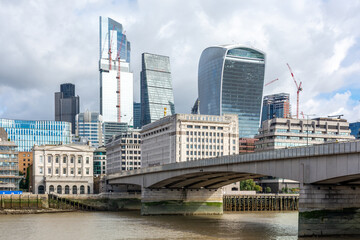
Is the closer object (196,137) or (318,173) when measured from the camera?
(318,173)

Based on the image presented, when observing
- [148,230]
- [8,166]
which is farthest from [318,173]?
[8,166]

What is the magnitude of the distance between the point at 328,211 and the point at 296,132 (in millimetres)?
115303

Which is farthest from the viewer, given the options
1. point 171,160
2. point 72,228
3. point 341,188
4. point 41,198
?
point 171,160

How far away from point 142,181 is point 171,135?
211 ft

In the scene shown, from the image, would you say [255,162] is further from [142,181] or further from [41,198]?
[41,198]

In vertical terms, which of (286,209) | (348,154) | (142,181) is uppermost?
(348,154)

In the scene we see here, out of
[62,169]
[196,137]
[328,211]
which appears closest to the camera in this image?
[328,211]

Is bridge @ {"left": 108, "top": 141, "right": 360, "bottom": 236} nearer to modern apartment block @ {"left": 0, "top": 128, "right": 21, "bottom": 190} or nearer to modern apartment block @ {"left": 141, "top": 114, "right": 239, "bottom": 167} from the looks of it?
modern apartment block @ {"left": 0, "top": 128, "right": 21, "bottom": 190}

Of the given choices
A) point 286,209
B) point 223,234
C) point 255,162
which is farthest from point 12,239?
point 286,209

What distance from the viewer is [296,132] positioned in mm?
172000

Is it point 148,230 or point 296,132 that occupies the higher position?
point 296,132

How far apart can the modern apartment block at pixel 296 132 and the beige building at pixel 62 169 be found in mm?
54247

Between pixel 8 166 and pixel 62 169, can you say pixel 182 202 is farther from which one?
pixel 62 169

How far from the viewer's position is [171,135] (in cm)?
17300
